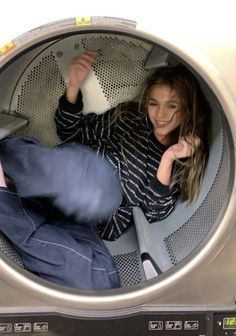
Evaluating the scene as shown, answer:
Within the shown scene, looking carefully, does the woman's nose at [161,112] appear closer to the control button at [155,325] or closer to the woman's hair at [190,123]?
the woman's hair at [190,123]

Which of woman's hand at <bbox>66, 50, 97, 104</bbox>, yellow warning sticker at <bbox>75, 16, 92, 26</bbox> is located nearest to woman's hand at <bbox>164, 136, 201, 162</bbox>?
woman's hand at <bbox>66, 50, 97, 104</bbox>

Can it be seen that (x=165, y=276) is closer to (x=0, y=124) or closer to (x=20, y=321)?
(x=20, y=321)

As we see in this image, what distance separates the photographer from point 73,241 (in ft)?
3.99

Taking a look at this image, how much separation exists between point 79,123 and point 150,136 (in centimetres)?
16

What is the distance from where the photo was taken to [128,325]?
1140 millimetres

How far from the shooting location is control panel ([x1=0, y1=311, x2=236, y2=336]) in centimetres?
113

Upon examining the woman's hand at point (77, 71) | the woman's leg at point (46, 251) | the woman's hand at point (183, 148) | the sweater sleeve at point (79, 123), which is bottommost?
the woman's leg at point (46, 251)

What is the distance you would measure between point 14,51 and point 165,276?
0.49 metres

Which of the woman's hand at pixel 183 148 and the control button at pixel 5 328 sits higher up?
the woman's hand at pixel 183 148

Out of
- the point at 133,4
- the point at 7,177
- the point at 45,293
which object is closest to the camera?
the point at 133,4

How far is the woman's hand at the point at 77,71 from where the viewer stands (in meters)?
1.31

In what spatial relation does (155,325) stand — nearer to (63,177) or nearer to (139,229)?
(139,229)

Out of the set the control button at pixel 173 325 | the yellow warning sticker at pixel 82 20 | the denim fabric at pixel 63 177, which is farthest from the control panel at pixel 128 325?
the yellow warning sticker at pixel 82 20

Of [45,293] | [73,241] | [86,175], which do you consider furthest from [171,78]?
[45,293]
